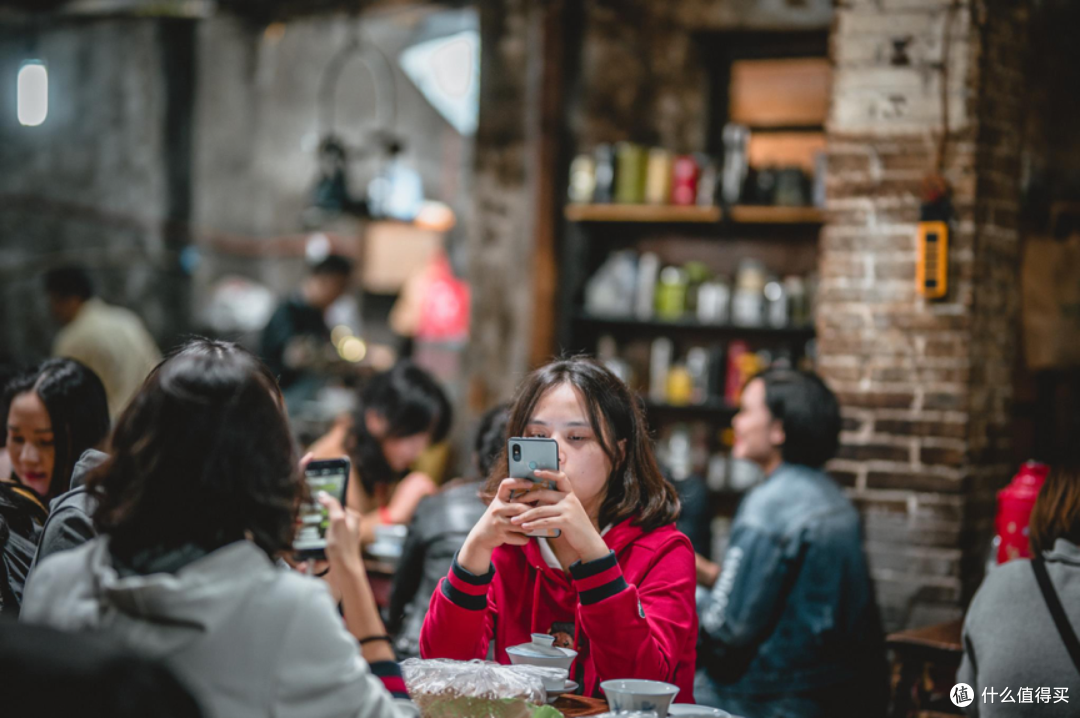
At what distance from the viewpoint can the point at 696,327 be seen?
19.0 ft

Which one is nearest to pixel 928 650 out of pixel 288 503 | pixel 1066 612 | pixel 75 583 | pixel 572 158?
pixel 1066 612

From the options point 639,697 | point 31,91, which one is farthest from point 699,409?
point 31,91

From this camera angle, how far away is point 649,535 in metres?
2.35

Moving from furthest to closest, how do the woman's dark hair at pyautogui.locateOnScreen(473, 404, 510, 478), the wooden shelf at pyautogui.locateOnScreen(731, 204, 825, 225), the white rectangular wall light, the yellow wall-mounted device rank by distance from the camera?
the white rectangular wall light → the wooden shelf at pyautogui.locateOnScreen(731, 204, 825, 225) → the yellow wall-mounted device → the woman's dark hair at pyautogui.locateOnScreen(473, 404, 510, 478)

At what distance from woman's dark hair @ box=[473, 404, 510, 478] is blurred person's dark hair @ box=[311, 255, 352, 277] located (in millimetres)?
3677

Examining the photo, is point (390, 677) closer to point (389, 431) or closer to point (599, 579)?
point (599, 579)

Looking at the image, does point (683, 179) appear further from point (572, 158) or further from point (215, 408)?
point (215, 408)

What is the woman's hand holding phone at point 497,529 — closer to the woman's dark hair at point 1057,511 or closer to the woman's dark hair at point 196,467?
the woman's dark hair at point 196,467

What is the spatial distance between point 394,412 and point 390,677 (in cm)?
255

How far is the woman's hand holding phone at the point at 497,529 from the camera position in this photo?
80.7 inches

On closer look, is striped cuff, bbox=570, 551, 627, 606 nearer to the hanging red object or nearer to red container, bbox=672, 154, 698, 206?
red container, bbox=672, 154, 698, 206

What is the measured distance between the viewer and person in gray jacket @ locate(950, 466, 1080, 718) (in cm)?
239

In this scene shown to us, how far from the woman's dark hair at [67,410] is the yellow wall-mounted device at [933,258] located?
10.1ft

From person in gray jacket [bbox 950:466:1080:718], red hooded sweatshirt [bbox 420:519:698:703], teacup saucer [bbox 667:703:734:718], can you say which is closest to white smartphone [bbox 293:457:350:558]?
red hooded sweatshirt [bbox 420:519:698:703]
